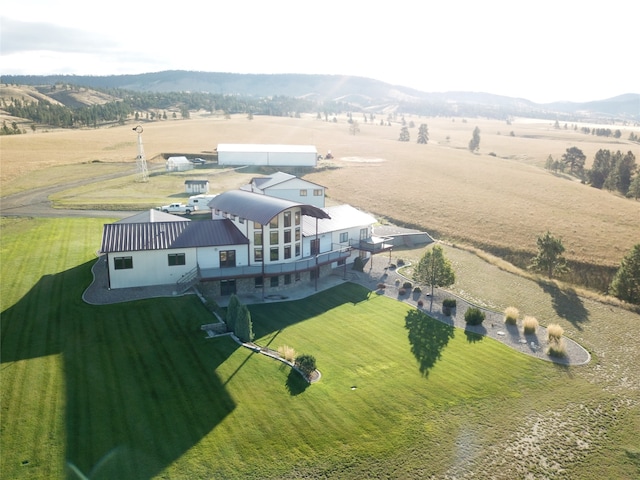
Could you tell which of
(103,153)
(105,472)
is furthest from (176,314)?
(103,153)

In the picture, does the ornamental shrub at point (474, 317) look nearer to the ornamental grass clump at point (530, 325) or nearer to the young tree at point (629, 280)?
the ornamental grass clump at point (530, 325)

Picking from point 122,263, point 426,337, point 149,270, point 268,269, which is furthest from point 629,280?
point 122,263

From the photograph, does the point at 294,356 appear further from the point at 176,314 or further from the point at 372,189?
the point at 372,189

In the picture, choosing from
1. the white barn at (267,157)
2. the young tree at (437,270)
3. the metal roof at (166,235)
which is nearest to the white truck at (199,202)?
the metal roof at (166,235)

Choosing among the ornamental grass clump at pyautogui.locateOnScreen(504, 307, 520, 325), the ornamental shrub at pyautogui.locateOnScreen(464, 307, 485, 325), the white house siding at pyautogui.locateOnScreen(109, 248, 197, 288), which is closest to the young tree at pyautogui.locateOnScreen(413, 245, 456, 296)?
the ornamental shrub at pyautogui.locateOnScreen(464, 307, 485, 325)

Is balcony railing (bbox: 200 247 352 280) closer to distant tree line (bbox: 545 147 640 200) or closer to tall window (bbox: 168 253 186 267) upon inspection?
tall window (bbox: 168 253 186 267)

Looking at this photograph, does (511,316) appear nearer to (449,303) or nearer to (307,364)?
(449,303)
